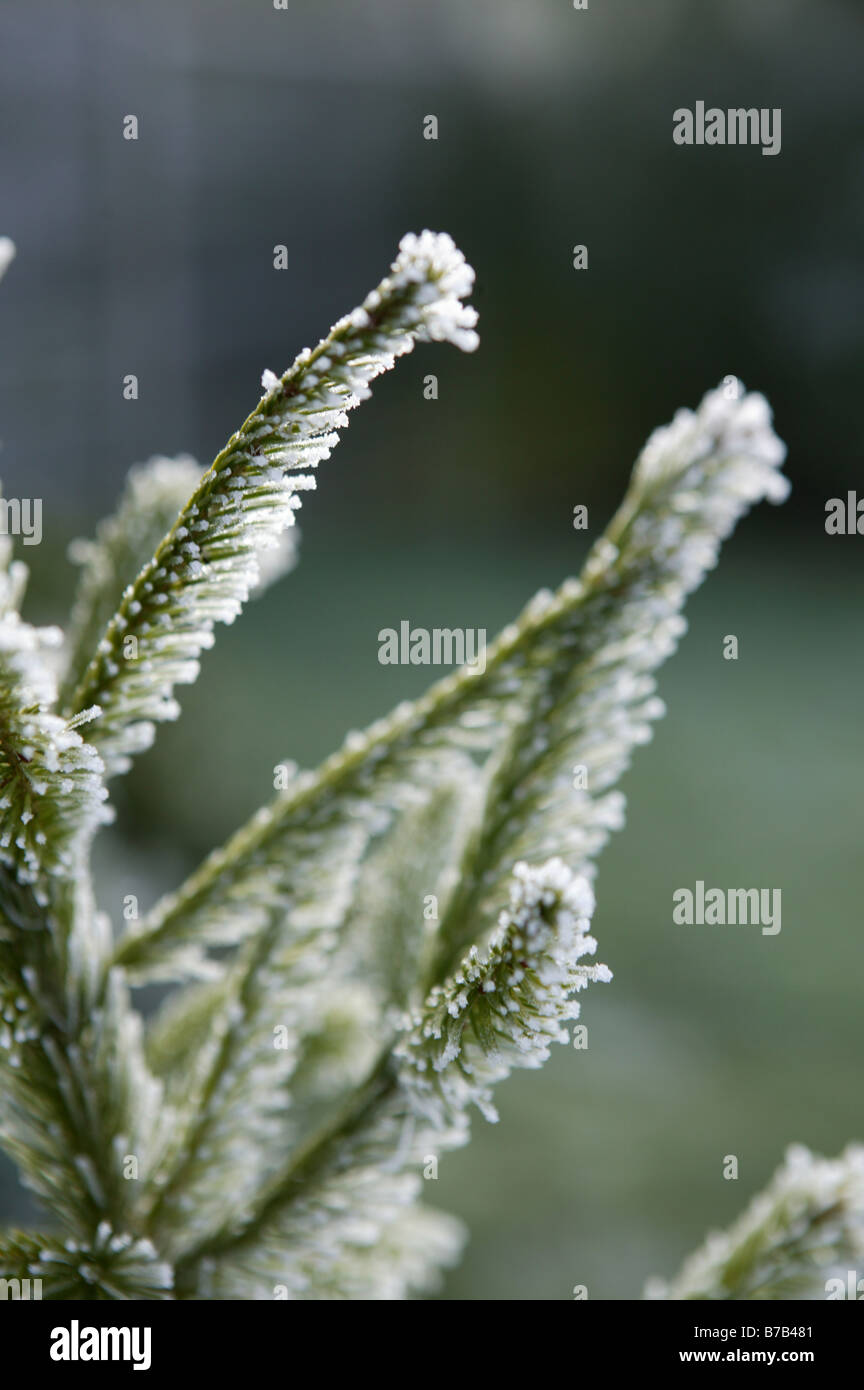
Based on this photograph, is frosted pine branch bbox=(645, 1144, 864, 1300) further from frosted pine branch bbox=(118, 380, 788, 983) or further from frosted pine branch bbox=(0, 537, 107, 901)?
frosted pine branch bbox=(0, 537, 107, 901)

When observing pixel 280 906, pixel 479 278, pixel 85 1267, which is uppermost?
pixel 479 278

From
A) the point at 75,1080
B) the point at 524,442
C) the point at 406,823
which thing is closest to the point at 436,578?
the point at 524,442

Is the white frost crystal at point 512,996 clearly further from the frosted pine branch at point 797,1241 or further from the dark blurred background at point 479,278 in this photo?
the dark blurred background at point 479,278

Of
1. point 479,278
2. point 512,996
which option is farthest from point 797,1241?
point 479,278

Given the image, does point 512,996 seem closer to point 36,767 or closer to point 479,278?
point 36,767

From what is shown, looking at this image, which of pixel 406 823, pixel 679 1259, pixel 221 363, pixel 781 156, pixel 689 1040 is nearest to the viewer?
pixel 406 823
